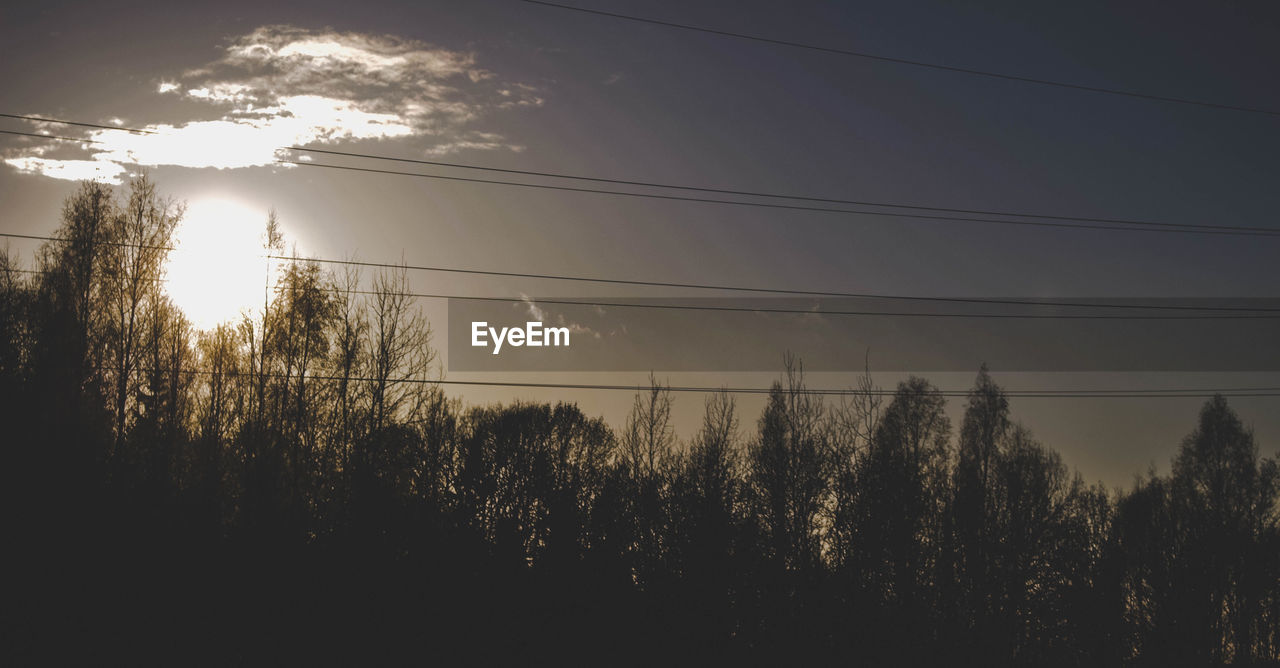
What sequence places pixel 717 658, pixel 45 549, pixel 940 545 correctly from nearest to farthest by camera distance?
pixel 45 549 → pixel 717 658 → pixel 940 545

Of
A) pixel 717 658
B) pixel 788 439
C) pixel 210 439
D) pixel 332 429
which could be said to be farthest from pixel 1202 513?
pixel 210 439

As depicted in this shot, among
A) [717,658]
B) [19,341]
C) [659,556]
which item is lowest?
[717,658]

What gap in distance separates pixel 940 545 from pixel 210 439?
1364 inches

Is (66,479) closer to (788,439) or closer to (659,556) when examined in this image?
(659,556)

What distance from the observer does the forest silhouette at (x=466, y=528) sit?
110ft

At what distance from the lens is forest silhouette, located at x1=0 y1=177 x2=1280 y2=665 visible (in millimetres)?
33531

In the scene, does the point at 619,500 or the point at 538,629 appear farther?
the point at 619,500

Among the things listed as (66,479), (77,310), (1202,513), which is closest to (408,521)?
Answer: (66,479)

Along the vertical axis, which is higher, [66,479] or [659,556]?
[66,479]

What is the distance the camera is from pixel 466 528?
136ft

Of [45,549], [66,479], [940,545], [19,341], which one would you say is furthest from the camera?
[940,545]

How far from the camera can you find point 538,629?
1496 inches

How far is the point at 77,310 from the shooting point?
38375mm

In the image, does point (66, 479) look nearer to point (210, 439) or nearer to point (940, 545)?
point (210, 439)
